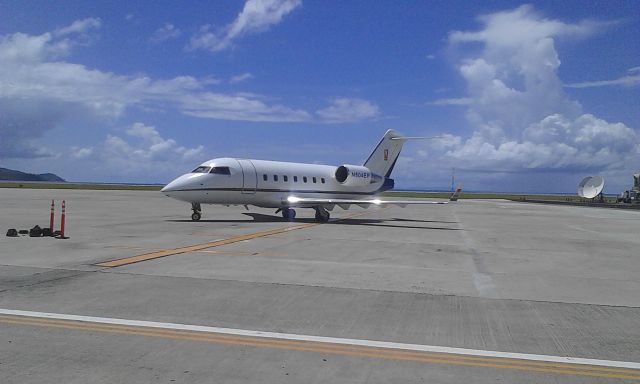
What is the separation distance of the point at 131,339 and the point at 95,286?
3278 mm

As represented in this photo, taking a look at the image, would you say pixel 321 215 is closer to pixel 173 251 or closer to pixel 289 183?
pixel 289 183

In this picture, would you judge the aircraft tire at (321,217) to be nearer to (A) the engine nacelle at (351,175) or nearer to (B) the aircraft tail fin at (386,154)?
(A) the engine nacelle at (351,175)

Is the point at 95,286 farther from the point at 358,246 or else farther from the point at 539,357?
the point at 358,246

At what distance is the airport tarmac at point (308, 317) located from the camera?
16.9ft

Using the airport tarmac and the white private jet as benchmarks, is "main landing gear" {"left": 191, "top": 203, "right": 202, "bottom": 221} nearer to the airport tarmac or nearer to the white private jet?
the white private jet

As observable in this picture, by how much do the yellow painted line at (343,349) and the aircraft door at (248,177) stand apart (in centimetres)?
2021

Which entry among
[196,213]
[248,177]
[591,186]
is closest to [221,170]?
[248,177]

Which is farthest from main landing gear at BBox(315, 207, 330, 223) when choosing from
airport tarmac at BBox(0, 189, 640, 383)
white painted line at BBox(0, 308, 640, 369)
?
white painted line at BBox(0, 308, 640, 369)

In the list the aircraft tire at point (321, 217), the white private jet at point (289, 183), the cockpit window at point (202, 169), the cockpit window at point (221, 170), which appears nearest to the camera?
the white private jet at point (289, 183)

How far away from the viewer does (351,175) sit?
3272 cm

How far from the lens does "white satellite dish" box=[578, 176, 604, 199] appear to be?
7375cm

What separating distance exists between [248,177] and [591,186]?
2557 inches

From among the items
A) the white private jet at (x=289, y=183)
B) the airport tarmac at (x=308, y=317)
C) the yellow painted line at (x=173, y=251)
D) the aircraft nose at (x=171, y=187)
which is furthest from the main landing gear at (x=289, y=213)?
the airport tarmac at (x=308, y=317)

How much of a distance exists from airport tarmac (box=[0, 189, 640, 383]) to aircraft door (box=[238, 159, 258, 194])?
12.6m
